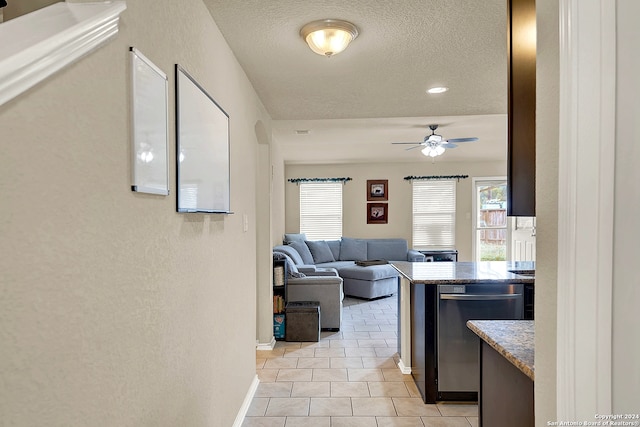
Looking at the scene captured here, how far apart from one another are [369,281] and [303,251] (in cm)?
128

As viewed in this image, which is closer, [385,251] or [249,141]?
[249,141]

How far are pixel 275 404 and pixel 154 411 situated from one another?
1.69 m

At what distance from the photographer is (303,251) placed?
6723 millimetres

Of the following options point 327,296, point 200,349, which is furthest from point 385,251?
point 200,349

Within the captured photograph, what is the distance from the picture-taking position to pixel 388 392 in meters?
2.97

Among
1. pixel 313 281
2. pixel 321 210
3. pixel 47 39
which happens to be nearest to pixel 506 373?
pixel 47 39

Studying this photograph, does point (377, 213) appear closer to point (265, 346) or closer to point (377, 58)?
point (265, 346)

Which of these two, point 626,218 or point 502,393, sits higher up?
point 626,218

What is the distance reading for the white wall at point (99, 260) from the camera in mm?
718

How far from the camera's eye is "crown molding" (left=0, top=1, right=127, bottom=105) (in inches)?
24.7

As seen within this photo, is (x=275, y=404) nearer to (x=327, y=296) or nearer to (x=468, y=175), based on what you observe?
(x=327, y=296)

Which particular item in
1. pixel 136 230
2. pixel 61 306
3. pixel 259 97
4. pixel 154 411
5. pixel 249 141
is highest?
pixel 259 97

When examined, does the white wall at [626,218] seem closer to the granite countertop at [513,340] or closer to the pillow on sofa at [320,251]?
the granite countertop at [513,340]

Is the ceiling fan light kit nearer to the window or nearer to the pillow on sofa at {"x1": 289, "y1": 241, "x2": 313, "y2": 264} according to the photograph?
the pillow on sofa at {"x1": 289, "y1": 241, "x2": 313, "y2": 264}
